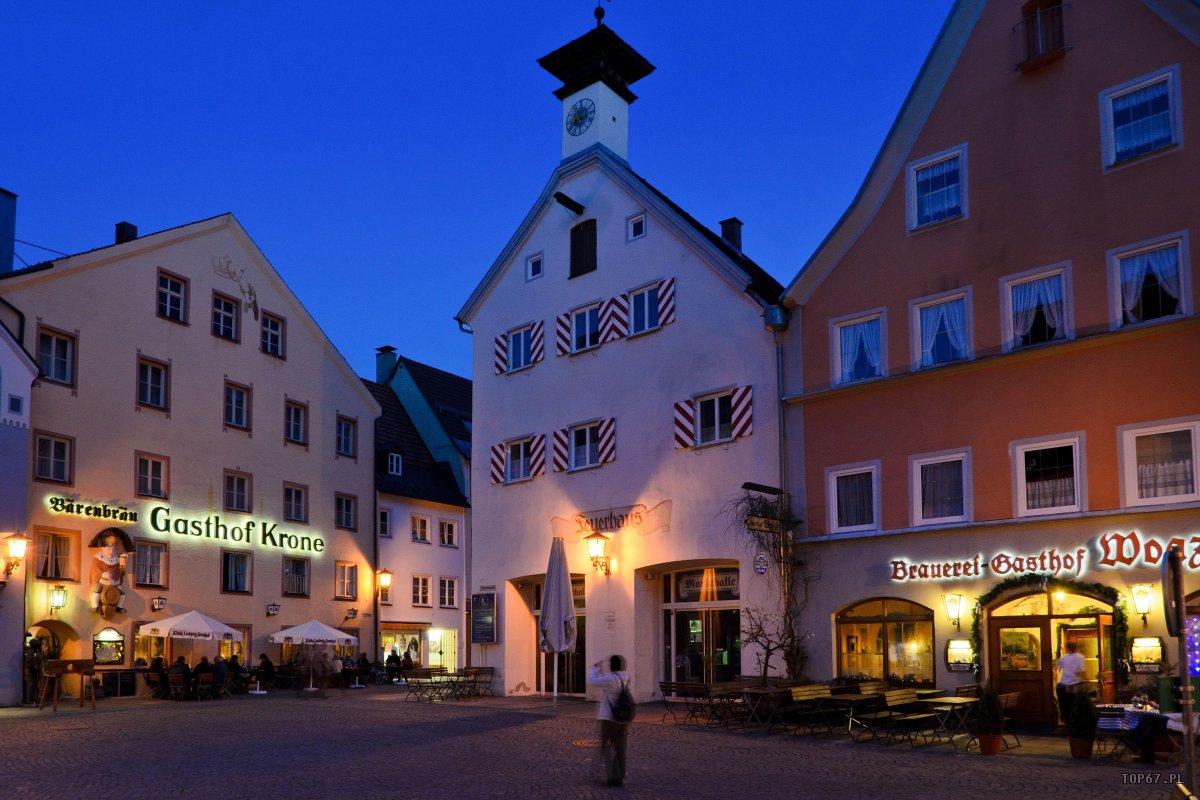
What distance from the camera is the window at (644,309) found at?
26.0 meters

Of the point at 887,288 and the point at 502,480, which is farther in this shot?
the point at 502,480

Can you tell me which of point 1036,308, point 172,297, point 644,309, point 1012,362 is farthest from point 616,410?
point 172,297

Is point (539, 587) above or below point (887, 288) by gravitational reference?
below

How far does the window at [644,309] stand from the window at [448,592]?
18.6 m

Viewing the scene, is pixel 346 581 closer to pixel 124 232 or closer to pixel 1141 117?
pixel 124 232

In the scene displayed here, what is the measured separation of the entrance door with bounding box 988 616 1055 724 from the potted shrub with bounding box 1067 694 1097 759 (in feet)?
11.9

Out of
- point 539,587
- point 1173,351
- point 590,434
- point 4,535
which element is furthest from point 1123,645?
point 4,535

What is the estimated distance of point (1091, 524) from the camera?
18125 mm

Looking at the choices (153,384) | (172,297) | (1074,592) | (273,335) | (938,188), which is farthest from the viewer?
(273,335)

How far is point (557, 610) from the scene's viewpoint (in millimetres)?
22203

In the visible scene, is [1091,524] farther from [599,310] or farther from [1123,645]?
[599,310]

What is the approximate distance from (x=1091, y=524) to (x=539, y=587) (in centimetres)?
1415

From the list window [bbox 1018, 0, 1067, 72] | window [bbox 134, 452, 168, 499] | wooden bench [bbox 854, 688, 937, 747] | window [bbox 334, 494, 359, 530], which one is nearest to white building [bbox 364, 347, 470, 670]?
window [bbox 334, 494, 359, 530]

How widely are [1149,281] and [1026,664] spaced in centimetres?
614
